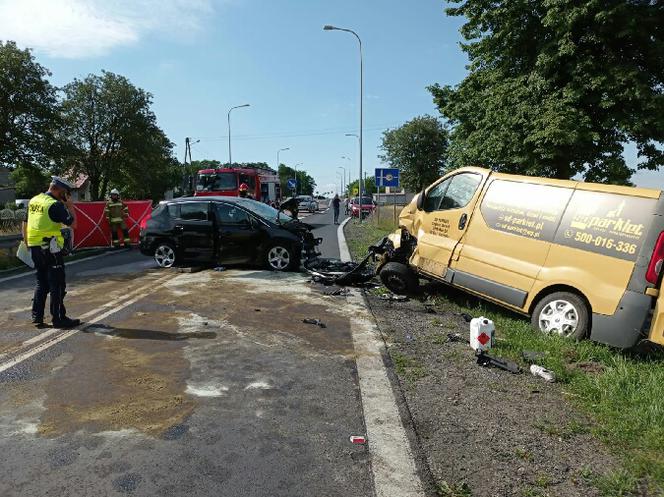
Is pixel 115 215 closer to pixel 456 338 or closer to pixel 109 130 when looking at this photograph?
pixel 456 338


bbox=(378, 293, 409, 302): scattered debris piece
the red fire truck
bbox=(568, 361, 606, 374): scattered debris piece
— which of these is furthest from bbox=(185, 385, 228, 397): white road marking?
the red fire truck

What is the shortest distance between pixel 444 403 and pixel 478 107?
16349mm

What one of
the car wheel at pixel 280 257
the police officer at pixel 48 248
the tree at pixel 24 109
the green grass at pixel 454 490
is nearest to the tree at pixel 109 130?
the tree at pixel 24 109

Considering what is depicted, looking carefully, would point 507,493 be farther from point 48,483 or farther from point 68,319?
point 68,319

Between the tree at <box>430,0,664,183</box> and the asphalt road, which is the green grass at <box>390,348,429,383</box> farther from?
the tree at <box>430,0,664,183</box>

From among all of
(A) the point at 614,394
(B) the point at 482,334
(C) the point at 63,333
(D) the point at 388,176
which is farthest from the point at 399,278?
(D) the point at 388,176

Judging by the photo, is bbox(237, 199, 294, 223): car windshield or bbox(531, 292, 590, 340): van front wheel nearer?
bbox(531, 292, 590, 340): van front wheel

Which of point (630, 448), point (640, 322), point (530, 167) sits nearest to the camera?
point (630, 448)

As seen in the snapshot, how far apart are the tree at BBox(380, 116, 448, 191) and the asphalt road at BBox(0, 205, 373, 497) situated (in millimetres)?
55632

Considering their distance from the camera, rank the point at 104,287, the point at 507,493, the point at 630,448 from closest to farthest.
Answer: the point at 507,493 → the point at 630,448 → the point at 104,287

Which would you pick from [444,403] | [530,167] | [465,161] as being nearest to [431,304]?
[444,403]

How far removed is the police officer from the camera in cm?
591

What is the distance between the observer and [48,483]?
8.97 feet

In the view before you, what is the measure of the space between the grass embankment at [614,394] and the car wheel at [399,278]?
5.74ft
